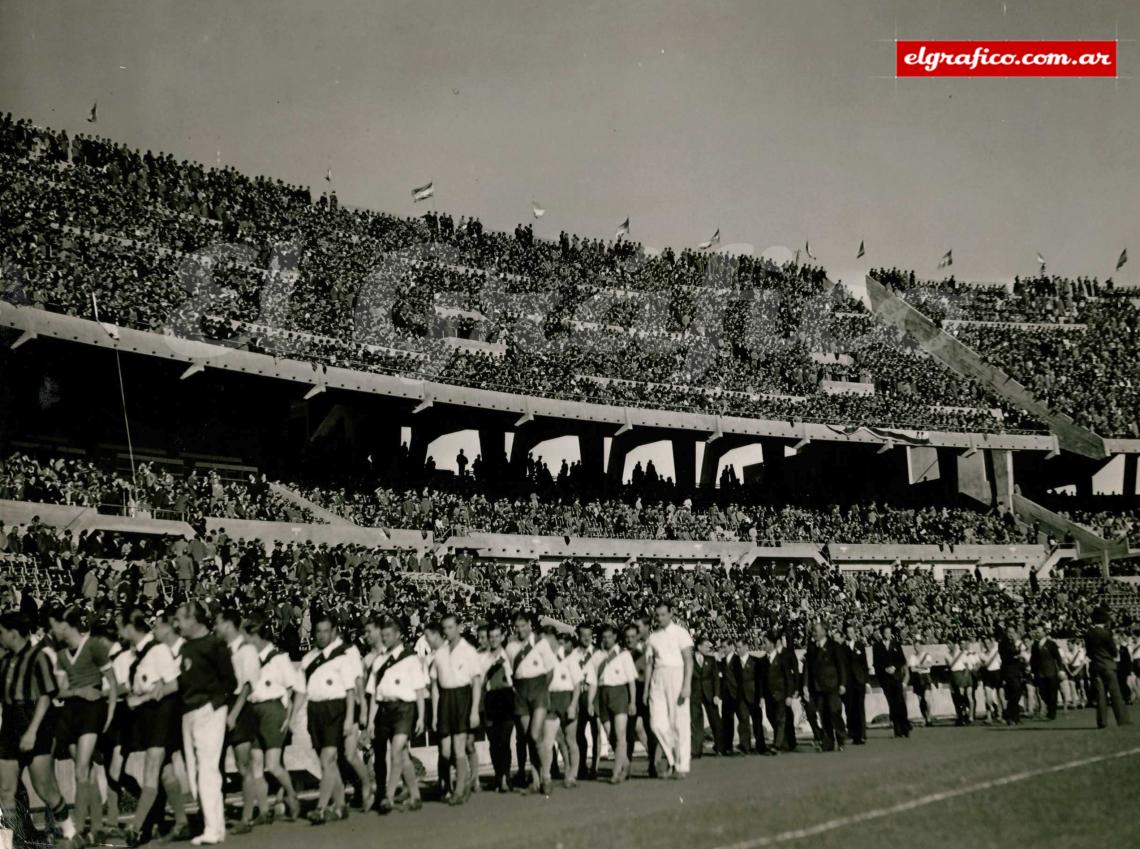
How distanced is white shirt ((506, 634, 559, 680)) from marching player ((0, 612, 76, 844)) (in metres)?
4.47

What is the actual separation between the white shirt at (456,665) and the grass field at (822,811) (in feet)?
3.80

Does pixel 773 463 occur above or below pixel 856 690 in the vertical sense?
above

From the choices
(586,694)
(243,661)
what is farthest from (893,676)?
(243,661)

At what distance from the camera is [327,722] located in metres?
10.1

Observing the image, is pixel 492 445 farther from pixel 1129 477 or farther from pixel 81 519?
pixel 1129 477

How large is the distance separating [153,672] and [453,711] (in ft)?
9.89

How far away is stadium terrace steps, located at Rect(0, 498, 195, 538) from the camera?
2119 centimetres

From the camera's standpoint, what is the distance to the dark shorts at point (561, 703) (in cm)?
1205

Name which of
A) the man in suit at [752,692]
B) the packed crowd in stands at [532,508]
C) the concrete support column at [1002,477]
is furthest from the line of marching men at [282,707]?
the concrete support column at [1002,477]

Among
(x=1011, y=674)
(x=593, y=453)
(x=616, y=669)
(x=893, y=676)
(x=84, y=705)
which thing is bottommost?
(x=1011, y=674)

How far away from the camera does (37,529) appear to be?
19406 mm

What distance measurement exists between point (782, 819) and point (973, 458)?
3901cm

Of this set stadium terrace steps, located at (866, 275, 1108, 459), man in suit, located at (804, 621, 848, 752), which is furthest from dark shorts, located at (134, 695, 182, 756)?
stadium terrace steps, located at (866, 275, 1108, 459)

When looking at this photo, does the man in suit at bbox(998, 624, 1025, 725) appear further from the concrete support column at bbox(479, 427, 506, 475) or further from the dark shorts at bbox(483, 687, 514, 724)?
the concrete support column at bbox(479, 427, 506, 475)
